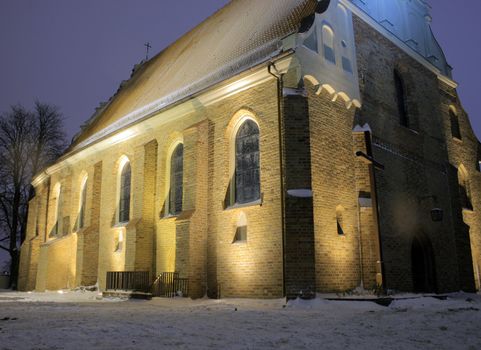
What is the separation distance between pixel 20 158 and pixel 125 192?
53.1 feet

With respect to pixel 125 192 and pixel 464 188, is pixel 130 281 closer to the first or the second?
pixel 125 192

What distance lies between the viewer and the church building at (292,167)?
12.2m

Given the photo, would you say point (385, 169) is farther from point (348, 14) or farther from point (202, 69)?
point (202, 69)

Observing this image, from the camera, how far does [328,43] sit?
545 inches

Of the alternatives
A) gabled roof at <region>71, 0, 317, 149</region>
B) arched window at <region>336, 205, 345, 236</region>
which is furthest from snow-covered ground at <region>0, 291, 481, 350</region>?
gabled roof at <region>71, 0, 317, 149</region>

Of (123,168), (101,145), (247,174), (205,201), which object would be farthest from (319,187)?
(101,145)

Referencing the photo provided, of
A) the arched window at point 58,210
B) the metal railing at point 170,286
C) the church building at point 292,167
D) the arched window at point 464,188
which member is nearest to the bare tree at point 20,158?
the arched window at point 58,210

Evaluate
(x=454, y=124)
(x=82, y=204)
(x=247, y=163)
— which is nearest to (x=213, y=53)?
(x=247, y=163)

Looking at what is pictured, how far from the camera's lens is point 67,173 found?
922 inches

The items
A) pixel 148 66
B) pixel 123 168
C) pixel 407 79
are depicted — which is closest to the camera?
pixel 407 79

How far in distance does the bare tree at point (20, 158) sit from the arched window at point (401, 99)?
78.8 feet

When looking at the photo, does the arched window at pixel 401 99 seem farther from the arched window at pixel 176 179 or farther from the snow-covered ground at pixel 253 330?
the snow-covered ground at pixel 253 330

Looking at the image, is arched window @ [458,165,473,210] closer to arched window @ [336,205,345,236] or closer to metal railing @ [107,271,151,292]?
arched window @ [336,205,345,236]

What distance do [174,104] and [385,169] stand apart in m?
7.44
